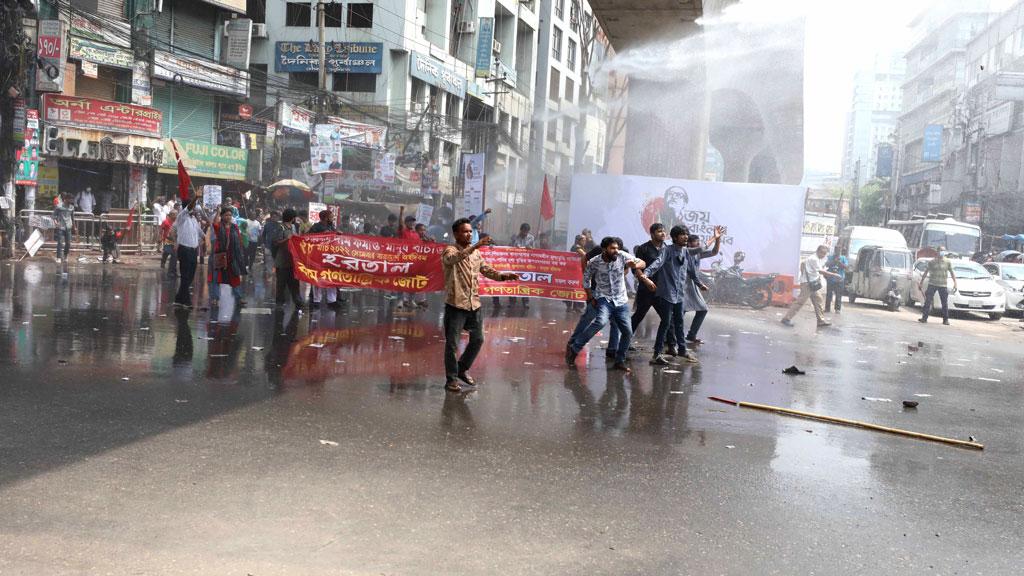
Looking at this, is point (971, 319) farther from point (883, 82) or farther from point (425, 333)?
point (883, 82)

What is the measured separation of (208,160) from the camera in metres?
33.2

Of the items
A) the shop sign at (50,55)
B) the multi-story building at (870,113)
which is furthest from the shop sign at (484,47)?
the multi-story building at (870,113)

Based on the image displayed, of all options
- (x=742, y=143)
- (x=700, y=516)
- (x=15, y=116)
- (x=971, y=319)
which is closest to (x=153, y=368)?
(x=700, y=516)

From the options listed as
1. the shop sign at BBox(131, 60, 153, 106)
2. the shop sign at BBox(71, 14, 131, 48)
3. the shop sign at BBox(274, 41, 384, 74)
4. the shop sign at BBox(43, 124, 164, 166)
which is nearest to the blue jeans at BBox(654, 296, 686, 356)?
the shop sign at BBox(71, 14, 131, 48)

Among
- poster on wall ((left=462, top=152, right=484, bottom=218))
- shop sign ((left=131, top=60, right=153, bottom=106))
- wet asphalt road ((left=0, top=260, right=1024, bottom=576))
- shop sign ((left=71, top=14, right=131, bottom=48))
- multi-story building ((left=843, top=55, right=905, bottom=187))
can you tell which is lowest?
wet asphalt road ((left=0, top=260, right=1024, bottom=576))

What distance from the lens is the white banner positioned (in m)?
20.8

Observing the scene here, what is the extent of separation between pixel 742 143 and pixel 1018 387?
66.6 ft

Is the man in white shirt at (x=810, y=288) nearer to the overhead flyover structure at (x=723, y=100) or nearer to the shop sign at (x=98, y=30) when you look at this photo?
the overhead flyover structure at (x=723, y=100)

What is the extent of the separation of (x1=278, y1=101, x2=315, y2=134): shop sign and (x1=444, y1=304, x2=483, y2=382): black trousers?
89.1ft

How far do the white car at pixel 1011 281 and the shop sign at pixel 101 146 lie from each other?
25343 millimetres

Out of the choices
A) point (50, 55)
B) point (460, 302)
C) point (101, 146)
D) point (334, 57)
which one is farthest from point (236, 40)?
point (460, 302)

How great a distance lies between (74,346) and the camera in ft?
30.8

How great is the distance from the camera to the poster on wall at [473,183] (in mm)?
25516

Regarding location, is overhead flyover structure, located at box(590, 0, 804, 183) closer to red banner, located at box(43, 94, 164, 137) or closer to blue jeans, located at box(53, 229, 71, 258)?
blue jeans, located at box(53, 229, 71, 258)
